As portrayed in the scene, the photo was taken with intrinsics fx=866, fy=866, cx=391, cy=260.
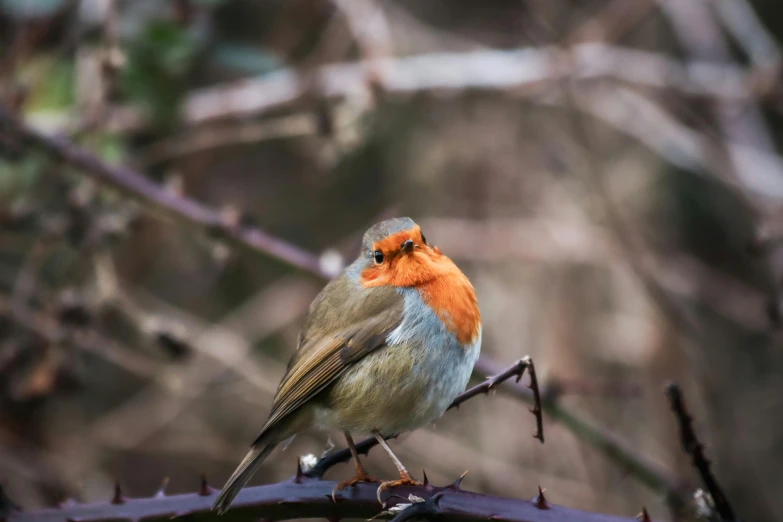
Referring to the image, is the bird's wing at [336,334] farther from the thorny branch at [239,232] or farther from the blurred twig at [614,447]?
the blurred twig at [614,447]

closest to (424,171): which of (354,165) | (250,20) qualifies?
(354,165)

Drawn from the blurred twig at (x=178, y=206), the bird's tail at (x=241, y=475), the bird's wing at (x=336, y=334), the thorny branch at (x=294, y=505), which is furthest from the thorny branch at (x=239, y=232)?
the thorny branch at (x=294, y=505)

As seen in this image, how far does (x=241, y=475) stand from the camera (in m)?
2.19

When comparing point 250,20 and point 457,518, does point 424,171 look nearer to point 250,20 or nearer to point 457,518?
point 250,20

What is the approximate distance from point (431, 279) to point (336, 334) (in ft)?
1.15

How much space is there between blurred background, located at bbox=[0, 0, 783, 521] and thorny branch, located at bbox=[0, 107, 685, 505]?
0.12ft

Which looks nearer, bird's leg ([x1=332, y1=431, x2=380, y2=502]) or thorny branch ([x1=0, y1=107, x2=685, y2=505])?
bird's leg ([x1=332, y1=431, x2=380, y2=502])

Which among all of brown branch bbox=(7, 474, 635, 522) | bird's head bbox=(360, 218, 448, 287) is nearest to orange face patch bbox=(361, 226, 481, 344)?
bird's head bbox=(360, 218, 448, 287)

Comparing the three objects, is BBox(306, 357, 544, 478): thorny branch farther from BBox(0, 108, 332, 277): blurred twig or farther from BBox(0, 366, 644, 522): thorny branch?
BBox(0, 108, 332, 277): blurred twig

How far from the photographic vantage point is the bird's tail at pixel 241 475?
1.85 metres

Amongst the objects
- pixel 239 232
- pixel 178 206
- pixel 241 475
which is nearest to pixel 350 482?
pixel 241 475

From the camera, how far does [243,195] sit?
6195mm

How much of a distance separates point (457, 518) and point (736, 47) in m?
5.73

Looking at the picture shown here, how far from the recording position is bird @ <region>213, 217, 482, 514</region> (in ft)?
8.39
